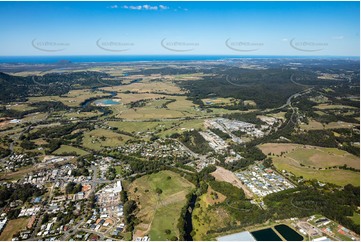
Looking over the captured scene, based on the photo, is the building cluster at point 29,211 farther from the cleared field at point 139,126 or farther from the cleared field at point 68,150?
the cleared field at point 139,126

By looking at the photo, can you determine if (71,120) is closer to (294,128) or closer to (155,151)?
(155,151)

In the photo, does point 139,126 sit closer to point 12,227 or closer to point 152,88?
point 12,227

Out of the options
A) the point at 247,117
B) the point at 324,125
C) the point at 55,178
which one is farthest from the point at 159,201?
the point at 324,125

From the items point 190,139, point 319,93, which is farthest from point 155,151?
point 319,93

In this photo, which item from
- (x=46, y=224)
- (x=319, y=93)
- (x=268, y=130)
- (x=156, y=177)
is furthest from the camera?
(x=319, y=93)

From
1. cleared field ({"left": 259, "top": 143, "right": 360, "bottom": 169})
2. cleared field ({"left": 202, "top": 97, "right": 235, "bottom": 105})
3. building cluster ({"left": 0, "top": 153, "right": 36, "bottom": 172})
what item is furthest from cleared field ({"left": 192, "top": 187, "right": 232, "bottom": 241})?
cleared field ({"left": 202, "top": 97, "right": 235, "bottom": 105})

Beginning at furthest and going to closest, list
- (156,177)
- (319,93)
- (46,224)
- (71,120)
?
(319,93) → (71,120) → (156,177) → (46,224)
